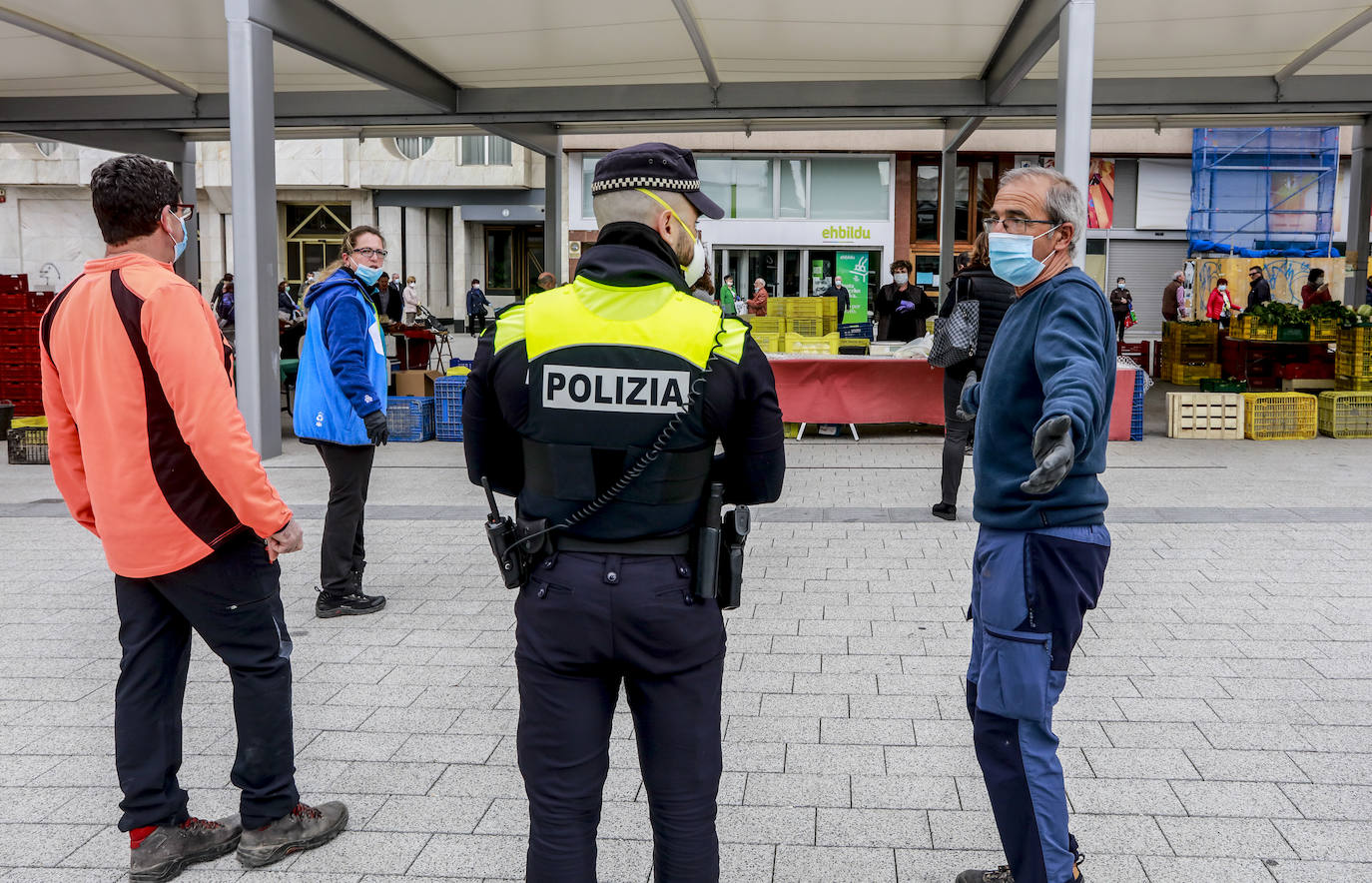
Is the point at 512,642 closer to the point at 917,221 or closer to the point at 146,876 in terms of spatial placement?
the point at 146,876

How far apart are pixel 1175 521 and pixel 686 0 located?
6548mm

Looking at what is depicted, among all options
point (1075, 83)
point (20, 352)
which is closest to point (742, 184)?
point (20, 352)

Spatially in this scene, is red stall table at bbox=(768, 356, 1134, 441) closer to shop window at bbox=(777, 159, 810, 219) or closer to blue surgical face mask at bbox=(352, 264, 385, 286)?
blue surgical face mask at bbox=(352, 264, 385, 286)

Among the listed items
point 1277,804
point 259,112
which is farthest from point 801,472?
point 1277,804

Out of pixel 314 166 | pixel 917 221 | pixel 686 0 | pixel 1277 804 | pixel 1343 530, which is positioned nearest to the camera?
pixel 1277 804

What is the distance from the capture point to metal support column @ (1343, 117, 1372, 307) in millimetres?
17375

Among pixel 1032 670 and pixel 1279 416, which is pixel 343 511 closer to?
pixel 1032 670

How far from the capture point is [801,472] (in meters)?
10.3

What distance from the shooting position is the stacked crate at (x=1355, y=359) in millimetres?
12586

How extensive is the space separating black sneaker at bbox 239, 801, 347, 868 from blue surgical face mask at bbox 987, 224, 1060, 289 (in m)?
2.44

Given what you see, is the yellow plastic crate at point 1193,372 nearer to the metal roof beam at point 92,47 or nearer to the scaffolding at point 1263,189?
the scaffolding at point 1263,189

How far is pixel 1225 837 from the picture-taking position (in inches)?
133

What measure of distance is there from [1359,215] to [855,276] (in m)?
14.9

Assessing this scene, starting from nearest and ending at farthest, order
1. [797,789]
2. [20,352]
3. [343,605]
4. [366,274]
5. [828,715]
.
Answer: [797,789], [828,715], [366,274], [343,605], [20,352]
